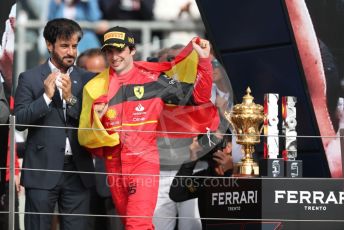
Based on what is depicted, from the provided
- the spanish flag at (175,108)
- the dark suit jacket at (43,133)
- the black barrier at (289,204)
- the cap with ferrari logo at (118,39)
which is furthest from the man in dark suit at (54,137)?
the black barrier at (289,204)

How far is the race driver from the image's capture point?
5250mm

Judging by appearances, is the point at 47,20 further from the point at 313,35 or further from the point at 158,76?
the point at 313,35

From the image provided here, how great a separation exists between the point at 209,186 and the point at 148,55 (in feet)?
3.42

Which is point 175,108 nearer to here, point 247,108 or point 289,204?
point 247,108

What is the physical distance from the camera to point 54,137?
5.39 m

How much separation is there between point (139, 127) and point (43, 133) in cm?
55

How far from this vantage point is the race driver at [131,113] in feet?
17.2

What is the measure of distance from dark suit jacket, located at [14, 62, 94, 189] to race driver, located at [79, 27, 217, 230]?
0.34 ft

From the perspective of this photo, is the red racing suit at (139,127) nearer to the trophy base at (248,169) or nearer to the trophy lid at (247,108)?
the trophy lid at (247,108)

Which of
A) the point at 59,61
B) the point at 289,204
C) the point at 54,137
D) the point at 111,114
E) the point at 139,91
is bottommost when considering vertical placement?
the point at 289,204

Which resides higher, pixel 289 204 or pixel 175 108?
pixel 175 108

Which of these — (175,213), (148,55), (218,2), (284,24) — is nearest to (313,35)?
(284,24)

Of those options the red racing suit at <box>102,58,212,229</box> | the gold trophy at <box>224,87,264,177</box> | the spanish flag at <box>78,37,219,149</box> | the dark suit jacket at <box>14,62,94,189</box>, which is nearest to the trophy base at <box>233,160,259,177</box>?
the gold trophy at <box>224,87,264,177</box>

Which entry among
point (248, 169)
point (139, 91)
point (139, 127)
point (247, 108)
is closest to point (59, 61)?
point (139, 91)
